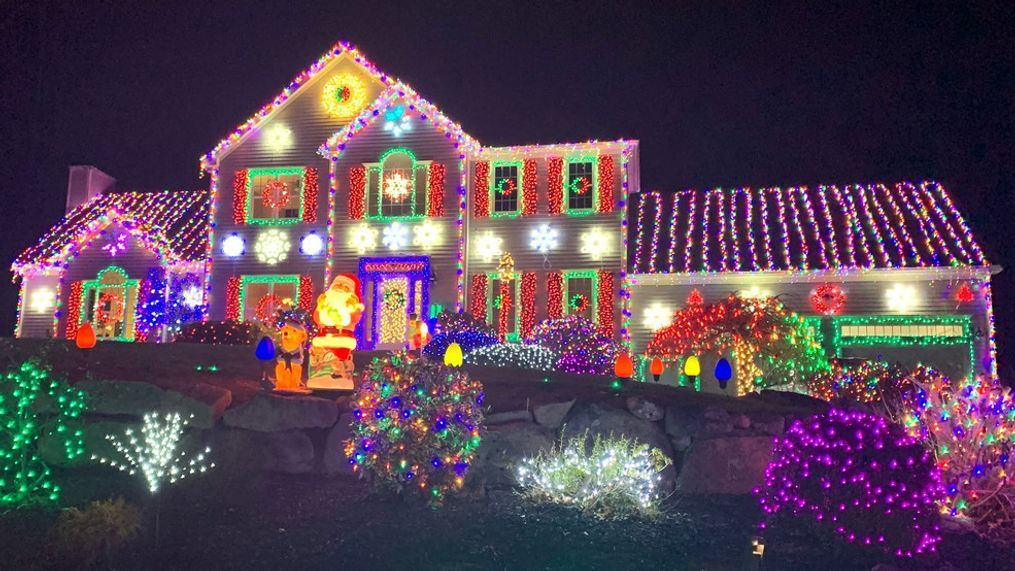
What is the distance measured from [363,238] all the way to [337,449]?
13091 millimetres

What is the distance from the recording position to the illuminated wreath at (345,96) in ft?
80.1

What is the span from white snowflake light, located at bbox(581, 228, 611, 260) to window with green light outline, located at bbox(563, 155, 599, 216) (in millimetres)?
583

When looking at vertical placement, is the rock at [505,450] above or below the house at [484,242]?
below

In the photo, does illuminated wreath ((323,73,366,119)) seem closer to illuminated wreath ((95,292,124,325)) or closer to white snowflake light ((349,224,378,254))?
white snowflake light ((349,224,378,254))

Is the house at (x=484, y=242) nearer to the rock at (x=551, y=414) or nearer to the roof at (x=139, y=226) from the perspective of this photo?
the roof at (x=139, y=226)

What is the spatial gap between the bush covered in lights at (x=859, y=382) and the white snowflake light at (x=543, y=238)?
26.7ft

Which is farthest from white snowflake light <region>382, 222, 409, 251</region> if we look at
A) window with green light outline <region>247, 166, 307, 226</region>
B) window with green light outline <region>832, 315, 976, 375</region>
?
window with green light outline <region>832, 315, 976, 375</region>

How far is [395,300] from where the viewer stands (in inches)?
917

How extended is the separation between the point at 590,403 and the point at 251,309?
595 inches

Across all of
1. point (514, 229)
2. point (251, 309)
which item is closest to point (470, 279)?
point (514, 229)

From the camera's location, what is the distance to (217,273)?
2441 cm

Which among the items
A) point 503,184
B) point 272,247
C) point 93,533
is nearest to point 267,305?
point 272,247

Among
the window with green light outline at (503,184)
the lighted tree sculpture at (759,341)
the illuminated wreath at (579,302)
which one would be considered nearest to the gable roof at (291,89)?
the window with green light outline at (503,184)

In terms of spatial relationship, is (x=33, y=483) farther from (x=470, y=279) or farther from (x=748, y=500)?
(x=470, y=279)
